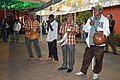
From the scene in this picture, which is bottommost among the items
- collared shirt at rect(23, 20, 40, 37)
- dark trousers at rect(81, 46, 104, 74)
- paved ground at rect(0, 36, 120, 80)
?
paved ground at rect(0, 36, 120, 80)

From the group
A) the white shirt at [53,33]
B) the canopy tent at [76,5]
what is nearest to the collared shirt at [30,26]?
the white shirt at [53,33]

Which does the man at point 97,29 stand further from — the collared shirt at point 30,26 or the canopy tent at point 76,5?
the canopy tent at point 76,5

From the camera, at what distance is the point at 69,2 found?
2228cm

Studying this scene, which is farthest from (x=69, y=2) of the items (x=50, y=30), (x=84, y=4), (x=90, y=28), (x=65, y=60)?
(x=90, y=28)

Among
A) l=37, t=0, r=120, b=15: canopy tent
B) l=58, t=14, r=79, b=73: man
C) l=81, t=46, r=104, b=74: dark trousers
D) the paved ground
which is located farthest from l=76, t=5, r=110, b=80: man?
l=37, t=0, r=120, b=15: canopy tent

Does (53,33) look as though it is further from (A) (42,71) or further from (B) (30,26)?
(A) (42,71)

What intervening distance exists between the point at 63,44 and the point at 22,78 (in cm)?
176

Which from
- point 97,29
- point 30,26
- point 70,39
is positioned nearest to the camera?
point 97,29

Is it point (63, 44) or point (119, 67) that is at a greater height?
point (63, 44)

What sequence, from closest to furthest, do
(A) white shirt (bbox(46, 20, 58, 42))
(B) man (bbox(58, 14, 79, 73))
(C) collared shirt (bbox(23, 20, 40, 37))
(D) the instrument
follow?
1. (D) the instrument
2. (B) man (bbox(58, 14, 79, 73))
3. (A) white shirt (bbox(46, 20, 58, 42))
4. (C) collared shirt (bbox(23, 20, 40, 37))

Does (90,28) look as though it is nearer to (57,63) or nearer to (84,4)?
(57,63)

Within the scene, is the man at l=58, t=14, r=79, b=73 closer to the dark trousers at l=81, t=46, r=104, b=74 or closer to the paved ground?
the paved ground

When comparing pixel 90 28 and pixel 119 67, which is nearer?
pixel 90 28

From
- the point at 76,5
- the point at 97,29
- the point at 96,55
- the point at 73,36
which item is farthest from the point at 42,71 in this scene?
the point at 76,5
